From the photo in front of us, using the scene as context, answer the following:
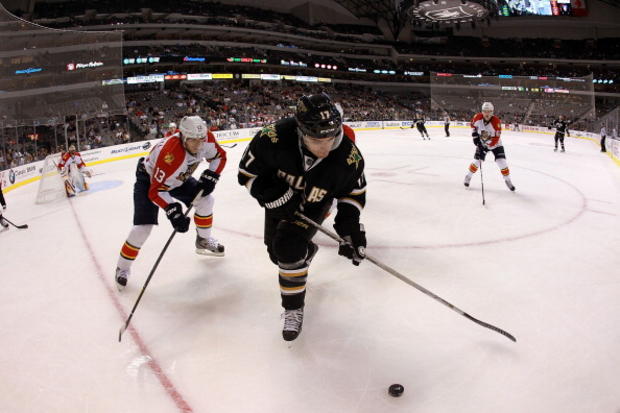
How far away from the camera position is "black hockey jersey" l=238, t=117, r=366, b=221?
2.52 m

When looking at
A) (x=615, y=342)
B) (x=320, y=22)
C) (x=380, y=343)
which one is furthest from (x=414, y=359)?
(x=320, y=22)

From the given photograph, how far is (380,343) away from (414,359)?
10.3 inches

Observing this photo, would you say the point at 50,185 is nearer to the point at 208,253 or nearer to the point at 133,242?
A: the point at 208,253

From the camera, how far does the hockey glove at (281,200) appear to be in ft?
8.51

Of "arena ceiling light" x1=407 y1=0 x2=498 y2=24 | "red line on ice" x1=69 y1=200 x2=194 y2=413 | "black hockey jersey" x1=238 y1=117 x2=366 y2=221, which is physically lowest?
"red line on ice" x1=69 y1=200 x2=194 y2=413

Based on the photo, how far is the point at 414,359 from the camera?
253 centimetres

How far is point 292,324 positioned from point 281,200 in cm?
87

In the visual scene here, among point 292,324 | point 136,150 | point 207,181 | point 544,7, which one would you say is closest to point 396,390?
point 292,324

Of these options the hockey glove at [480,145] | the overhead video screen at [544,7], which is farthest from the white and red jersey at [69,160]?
the overhead video screen at [544,7]

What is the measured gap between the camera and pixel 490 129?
24.4ft

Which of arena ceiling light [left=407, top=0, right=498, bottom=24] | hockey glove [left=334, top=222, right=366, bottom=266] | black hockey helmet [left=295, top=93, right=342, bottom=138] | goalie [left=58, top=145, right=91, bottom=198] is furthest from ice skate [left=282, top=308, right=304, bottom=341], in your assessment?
arena ceiling light [left=407, top=0, right=498, bottom=24]

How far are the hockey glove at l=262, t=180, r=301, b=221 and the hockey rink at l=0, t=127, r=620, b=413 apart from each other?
0.87 metres

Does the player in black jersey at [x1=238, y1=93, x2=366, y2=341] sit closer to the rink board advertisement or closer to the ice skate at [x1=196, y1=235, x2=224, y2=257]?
the ice skate at [x1=196, y1=235, x2=224, y2=257]

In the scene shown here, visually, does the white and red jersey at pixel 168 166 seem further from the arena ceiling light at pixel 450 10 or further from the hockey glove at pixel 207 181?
the arena ceiling light at pixel 450 10
